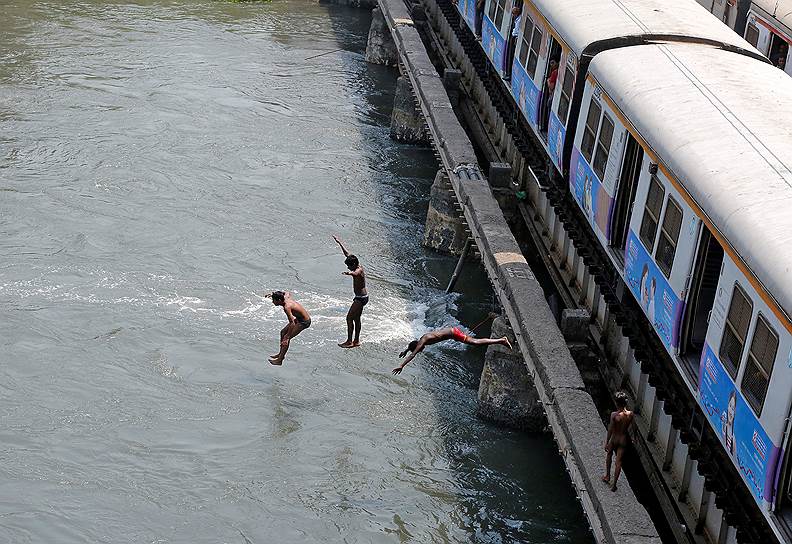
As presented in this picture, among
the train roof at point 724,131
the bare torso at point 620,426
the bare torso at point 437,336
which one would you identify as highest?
the train roof at point 724,131

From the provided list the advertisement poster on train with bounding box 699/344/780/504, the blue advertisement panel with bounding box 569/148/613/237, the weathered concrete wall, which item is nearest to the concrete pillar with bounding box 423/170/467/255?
the blue advertisement panel with bounding box 569/148/613/237

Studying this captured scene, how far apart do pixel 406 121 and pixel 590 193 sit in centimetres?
1005

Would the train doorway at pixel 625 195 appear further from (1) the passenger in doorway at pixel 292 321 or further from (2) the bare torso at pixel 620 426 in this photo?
(1) the passenger in doorway at pixel 292 321

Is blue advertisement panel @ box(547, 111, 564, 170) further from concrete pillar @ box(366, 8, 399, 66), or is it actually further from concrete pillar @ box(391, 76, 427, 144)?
concrete pillar @ box(366, 8, 399, 66)

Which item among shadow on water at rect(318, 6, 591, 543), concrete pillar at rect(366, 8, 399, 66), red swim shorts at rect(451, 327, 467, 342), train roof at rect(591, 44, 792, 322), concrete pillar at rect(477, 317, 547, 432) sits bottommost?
concrete pillar at rect(366, 8, 399, 66)

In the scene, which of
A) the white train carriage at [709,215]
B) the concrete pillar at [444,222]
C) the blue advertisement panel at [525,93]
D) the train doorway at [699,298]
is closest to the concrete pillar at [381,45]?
the concrete pillar at [444,222]

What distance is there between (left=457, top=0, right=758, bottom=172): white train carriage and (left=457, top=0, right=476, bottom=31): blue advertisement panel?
4119 mm

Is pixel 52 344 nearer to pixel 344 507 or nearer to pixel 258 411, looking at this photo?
pixel 258 411

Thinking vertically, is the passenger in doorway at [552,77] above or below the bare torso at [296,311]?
above

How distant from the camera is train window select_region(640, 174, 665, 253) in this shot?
34.1ft

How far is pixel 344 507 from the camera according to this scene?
11.7 metres

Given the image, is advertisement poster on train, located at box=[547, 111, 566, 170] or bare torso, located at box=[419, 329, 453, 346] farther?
advertisement poster on train, located at box=[547, 111, 566, 170]

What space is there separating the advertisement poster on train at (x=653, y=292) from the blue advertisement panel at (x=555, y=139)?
2.65m

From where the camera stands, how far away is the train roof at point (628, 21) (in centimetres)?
1309
